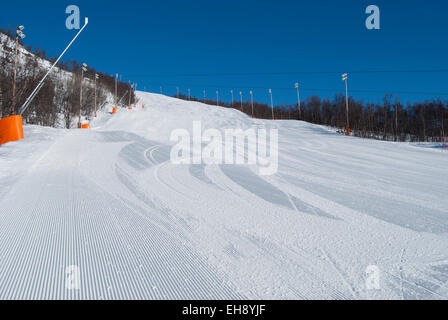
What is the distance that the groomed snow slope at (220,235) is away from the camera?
1.82 metres

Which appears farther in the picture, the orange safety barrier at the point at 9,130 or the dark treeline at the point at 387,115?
the dark treeline at the point at 387,115

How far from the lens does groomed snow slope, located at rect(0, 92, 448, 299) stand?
1816mm

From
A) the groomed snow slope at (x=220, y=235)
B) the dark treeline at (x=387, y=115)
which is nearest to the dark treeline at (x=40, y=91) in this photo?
the groomed snow slope at (x=220, y=235)

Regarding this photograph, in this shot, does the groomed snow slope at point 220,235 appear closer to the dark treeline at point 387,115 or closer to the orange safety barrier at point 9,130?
the orange safety barrier at point 9,130

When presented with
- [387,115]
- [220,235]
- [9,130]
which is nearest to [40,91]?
[9,130]

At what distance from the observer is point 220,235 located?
2619 mm

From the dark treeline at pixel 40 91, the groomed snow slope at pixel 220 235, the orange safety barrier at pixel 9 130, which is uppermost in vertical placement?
the dark treeline at pixel 40 91

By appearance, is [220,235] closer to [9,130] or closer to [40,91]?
[9,130]

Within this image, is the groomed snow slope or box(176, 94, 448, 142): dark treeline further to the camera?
box(176, 94, 448, 142): dark treeline

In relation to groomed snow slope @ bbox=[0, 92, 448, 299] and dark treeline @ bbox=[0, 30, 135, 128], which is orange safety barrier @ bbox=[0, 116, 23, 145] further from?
dark treeline @ bbox=[0, 30, 135, 128]

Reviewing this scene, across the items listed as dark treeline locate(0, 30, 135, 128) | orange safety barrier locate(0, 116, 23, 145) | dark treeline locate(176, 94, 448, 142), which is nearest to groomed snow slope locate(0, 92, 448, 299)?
orange safety barrier locate(0, 116, 23, 145)

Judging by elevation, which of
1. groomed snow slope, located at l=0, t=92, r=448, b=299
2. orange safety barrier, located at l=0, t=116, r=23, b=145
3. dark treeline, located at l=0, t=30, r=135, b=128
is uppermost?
dark treeline, located at l=0, t=30, r=135, b=128

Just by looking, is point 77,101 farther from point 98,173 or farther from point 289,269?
point 289,269
